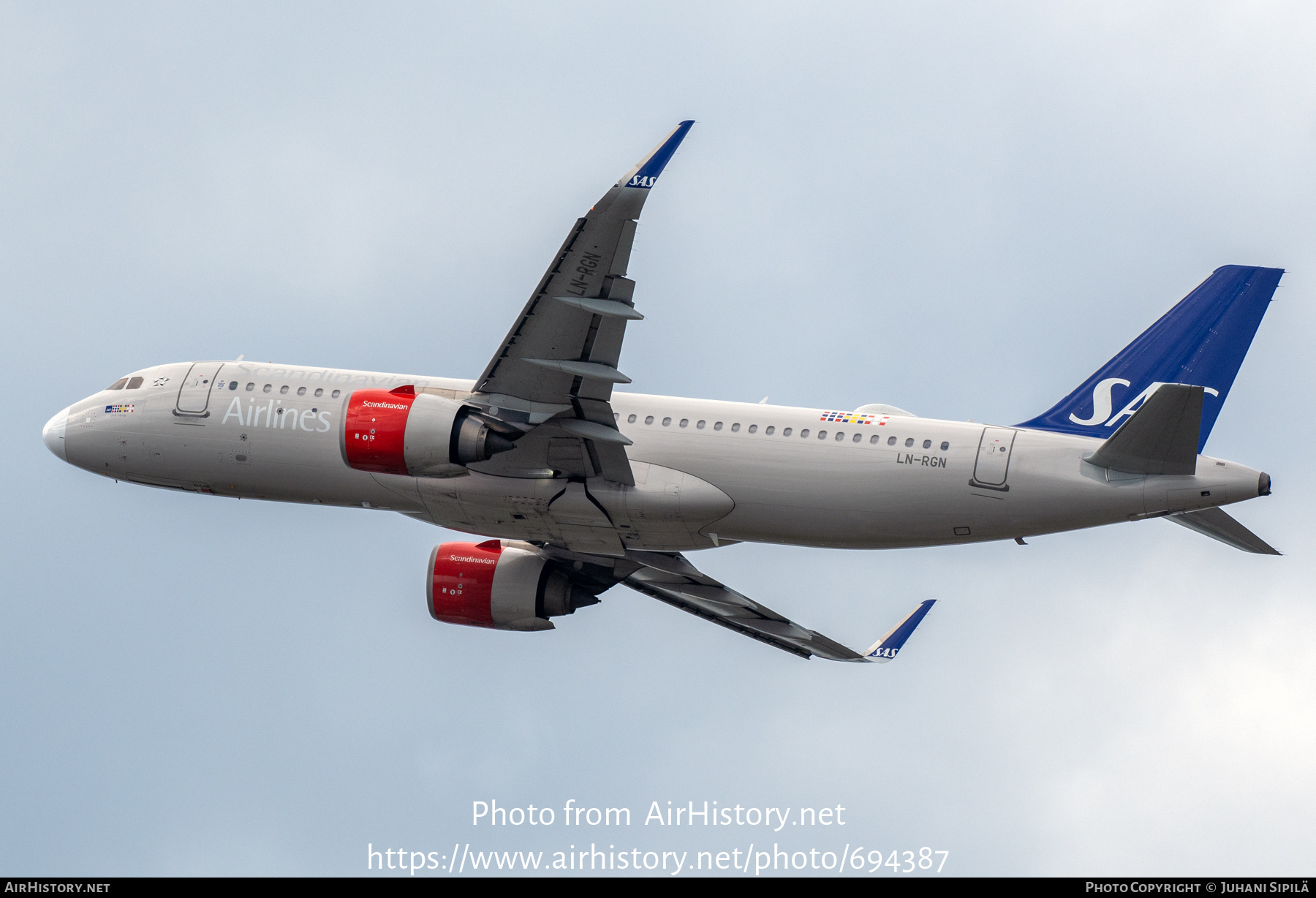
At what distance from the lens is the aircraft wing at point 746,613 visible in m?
39.9

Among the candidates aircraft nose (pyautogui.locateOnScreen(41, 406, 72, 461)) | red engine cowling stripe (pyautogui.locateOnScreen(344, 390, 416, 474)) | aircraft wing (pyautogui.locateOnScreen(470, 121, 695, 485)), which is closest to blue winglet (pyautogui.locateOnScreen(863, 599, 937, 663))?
aircraft wing (pyautogui.locateOnScreen(470, 121, 695, 485))

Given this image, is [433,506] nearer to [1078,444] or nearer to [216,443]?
[216,443]

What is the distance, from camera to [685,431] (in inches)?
1309

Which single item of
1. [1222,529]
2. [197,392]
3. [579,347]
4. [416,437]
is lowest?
[197,392]

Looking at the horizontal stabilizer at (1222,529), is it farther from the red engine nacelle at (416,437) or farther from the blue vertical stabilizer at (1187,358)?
the red engine nacelle at (416,437)

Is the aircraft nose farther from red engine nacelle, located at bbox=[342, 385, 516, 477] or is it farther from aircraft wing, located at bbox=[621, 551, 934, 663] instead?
aircraft wing, located at bbox=[621, 551, 934, 663]

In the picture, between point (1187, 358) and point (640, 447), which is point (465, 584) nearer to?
point (640, 447)

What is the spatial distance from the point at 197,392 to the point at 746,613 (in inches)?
621

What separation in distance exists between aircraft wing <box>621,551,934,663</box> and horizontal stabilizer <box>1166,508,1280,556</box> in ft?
34.8

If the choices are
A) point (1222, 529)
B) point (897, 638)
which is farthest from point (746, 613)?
point (1222, 529)

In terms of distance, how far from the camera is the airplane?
29406 mm

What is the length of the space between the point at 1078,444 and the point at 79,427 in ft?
80.2

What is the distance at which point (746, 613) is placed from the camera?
40.4 meters
